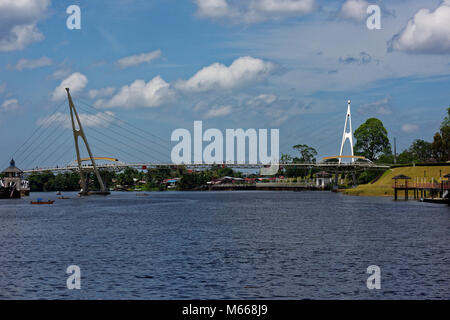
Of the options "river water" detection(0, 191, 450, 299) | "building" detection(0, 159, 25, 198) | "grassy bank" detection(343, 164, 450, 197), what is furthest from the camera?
"building" detection(0, 159, 25, 198)

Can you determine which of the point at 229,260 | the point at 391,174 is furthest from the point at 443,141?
the point at 229,260

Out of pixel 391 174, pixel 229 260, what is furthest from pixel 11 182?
pixel 229 260

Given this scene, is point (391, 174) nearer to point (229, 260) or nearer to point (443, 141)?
point (443, 141)

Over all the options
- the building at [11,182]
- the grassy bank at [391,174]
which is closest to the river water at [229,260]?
the grassy bank at [391,174]

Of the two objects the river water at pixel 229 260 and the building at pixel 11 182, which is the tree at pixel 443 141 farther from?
the building at pixel 11 182

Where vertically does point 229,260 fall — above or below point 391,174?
below

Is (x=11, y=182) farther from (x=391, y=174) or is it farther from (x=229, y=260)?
(x=229, y=260)

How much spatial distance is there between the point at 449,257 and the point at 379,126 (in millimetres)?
167682

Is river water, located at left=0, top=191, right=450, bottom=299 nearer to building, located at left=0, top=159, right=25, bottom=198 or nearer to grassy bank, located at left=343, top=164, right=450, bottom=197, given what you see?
grassy bank, located at left=343, top=164, right=450, bottom=197

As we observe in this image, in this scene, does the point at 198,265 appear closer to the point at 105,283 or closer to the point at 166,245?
the point at 105,283

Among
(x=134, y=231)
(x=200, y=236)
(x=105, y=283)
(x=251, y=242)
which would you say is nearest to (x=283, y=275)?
(x=105, y=283)

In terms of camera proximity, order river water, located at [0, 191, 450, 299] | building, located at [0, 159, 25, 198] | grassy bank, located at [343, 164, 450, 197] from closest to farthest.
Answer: river water, located at [0, 191, 450, 299] → grassy bank, located at [343, 164, 450, 197] → building, located at [0, 159, 25, 198]

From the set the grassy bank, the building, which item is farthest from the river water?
the building

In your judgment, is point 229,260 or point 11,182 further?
point 11,182
